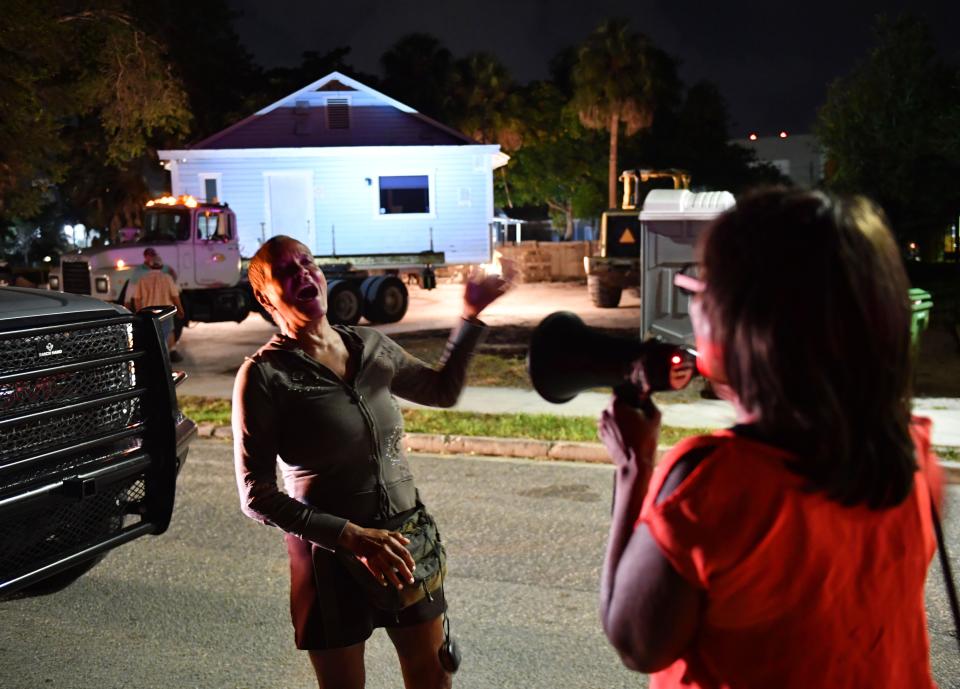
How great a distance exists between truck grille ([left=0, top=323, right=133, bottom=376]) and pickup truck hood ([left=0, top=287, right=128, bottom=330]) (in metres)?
0.06

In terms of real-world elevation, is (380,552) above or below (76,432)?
above

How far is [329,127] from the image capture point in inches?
1073

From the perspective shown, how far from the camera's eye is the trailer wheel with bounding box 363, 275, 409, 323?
61.6 ft

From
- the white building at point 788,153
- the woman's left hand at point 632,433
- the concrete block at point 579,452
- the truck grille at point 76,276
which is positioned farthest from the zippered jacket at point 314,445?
the white building at point 788,153

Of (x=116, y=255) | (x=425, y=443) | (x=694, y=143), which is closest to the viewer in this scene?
(x=425, y=443)

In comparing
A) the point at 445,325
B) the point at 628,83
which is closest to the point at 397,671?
the point at 445,325

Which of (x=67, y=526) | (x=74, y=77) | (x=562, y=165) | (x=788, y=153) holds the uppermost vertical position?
(x=788, y=153)

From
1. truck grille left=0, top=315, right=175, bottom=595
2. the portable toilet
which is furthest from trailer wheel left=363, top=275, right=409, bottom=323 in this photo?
truck grille left=0, top=315, right=175, bottom=595

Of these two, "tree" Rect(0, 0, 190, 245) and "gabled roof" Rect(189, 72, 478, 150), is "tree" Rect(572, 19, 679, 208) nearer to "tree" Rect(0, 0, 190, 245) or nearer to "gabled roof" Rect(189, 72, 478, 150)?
"gabled roof" Rect(189, 72, 478, 150)

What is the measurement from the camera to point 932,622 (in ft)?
14.6

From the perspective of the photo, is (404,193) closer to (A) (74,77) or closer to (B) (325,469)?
(A) (74,77)

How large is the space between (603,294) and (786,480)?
66.5 feet

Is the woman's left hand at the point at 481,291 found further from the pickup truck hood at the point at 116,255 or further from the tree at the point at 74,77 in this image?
the tree at the point at 74,77

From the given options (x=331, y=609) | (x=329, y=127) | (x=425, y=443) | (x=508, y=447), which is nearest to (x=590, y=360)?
(x=331, y=609)
